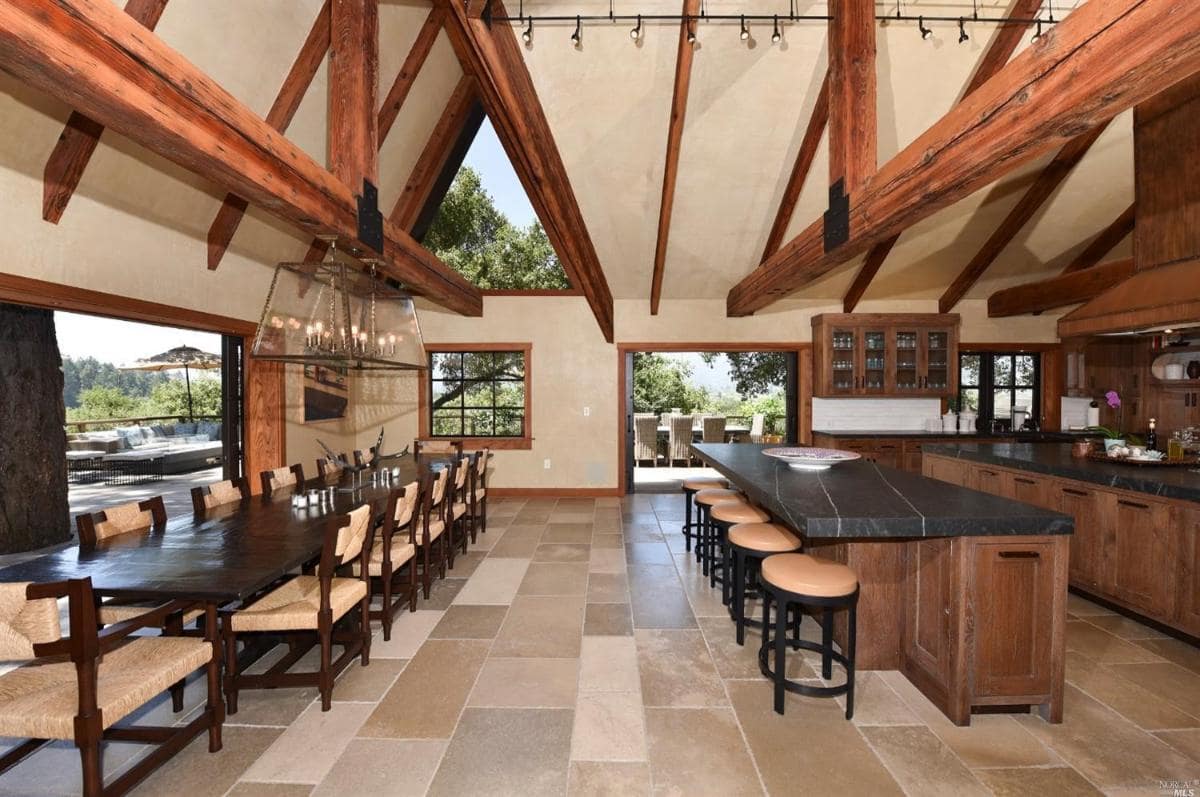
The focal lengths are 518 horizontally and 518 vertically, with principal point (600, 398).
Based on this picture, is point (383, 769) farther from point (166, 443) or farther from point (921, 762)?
point (166, 443)

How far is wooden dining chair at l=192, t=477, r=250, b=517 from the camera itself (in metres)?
2.99

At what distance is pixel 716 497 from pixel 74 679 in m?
3.41

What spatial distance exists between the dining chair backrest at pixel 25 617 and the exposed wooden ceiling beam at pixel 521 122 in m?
2.79

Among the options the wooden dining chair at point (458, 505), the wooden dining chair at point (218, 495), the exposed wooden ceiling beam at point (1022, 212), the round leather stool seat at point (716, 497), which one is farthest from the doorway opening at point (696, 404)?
the wooden dining chair at point (218, 495)

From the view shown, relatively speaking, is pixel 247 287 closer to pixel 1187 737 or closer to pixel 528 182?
pixel 528 182

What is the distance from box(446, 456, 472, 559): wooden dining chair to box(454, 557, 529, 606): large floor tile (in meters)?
0.31

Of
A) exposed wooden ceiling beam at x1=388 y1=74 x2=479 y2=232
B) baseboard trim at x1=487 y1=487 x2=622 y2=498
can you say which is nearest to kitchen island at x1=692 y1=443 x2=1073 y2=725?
baseboard trim at x1=487 y1=487 x2=622 y2=498

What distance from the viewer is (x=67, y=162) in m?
3.23

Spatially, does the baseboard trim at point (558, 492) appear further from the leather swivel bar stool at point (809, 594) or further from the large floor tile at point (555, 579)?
the leather swivel bar stool at point (809, 594)

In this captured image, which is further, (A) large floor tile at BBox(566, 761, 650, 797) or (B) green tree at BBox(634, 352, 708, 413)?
(B) green tree at BBox(634, 352, 708, 413)

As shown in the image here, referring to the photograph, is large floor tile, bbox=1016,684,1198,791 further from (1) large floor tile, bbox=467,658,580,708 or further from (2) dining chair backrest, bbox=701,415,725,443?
(2) dining chair backrest, bbox=701,415,725,443

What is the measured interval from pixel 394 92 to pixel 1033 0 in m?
4.91

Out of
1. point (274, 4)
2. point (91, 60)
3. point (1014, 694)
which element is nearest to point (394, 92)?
point (274, 4)

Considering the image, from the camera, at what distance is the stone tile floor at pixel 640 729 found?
1.87m
